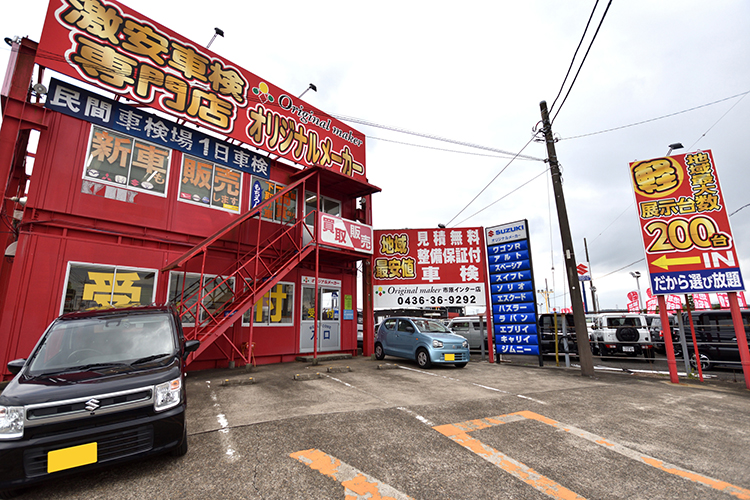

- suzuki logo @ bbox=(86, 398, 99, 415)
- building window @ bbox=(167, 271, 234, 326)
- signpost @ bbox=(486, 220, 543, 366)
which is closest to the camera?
suzuki logo @ bbox=(86, 398, 99, 415)

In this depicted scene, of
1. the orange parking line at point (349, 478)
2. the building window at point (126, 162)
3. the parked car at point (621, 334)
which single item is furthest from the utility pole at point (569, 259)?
the building window at point (126, 162)

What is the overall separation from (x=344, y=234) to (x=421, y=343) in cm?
457

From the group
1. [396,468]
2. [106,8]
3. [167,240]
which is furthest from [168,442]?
[106,8]

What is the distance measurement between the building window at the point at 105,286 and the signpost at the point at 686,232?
1343 centimetres

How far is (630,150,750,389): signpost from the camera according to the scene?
811 cm

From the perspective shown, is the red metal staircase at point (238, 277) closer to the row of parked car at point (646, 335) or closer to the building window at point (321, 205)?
the building window at point (321, 205)

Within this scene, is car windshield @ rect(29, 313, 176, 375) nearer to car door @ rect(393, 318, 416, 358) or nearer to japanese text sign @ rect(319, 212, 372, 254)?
japanese text sign @ rect(319, 212, 372, 254)

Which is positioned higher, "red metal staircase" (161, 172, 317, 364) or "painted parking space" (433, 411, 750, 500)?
"red metal staircase" (161, 172, 317, 364)

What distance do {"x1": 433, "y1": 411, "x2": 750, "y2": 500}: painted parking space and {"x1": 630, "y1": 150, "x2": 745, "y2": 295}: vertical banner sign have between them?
20.6 ft

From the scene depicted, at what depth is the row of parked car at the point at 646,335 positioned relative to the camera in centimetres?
971

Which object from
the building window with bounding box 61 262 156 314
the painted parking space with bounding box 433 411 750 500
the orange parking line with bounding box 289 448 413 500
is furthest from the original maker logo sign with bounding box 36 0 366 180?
the painted parking space with bounding box 433 411 750 500

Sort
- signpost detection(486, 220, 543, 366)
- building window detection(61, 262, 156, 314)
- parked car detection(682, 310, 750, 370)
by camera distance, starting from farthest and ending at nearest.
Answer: signpost detection(486, 220, 543, 366) → parked car detection(682, 310, 750, 370) → building window detection(61, 262, 156, 314)

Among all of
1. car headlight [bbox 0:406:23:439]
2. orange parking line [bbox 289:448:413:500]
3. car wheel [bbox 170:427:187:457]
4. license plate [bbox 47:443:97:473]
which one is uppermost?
car headlight [bbox 0:406:23:439]

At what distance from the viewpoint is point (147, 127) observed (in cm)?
919
